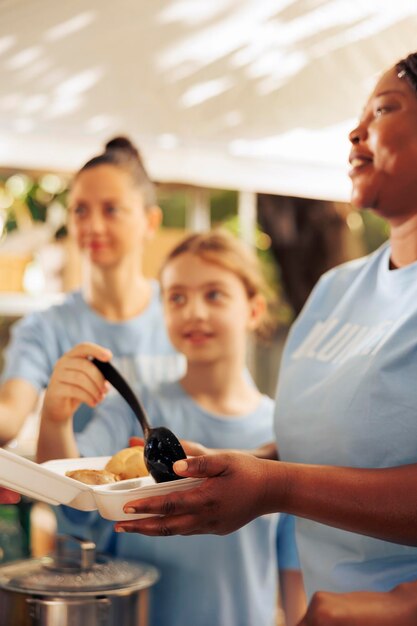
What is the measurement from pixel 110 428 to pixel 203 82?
0.68 m

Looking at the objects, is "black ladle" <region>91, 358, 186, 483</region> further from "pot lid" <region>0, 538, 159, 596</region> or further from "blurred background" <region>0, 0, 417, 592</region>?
"blurred background" <region>0, 0, 417, 592</region>

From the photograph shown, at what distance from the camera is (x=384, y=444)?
3.10 ft

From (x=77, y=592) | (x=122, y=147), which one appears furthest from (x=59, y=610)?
(x=122, y=147)

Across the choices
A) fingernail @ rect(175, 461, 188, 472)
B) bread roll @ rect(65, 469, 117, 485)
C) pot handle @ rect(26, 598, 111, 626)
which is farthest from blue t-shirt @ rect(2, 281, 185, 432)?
fingernail @ rect(175, 461, 188, 472)

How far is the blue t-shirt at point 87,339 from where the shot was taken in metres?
1.48

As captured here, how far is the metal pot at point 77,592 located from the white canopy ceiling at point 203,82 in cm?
82

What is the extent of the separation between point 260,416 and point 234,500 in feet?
2.08

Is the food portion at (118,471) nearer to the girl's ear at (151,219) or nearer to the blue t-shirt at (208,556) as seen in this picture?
the blue t-shirt at (208,556)

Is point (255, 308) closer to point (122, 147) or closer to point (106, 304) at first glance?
point (106, 304)

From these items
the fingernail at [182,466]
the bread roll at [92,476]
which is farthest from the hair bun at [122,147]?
the fingernail at [182,466]

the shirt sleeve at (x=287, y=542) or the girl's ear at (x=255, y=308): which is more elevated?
the girl's ear at (x=255, y=308)

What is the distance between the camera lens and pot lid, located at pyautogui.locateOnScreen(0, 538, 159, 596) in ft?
4.04

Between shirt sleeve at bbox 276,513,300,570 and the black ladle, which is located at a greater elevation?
the black ladle

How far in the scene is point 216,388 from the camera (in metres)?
1.46
